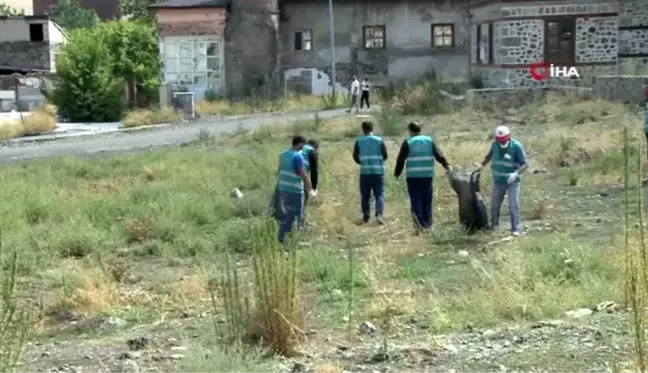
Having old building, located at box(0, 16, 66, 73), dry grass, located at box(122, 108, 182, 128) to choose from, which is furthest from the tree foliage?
old building, located at box(0, 16, 66, 73)

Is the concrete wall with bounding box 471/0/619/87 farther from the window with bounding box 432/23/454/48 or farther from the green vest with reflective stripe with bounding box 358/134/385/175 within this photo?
the green vest with reflective stripe with bounding box 358/134/385/175

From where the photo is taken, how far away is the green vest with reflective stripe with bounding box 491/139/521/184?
43.8ft

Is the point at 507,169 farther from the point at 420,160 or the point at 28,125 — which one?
the point at 28,125

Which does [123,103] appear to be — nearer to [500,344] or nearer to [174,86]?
[174,86]

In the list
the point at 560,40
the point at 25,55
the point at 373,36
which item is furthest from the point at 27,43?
the point at 560,40

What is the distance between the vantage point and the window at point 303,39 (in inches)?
1966

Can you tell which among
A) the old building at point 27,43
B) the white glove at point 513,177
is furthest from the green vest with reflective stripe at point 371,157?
the old building at point 27,43

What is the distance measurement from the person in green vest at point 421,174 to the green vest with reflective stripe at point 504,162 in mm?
898

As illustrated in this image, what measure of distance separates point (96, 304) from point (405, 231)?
5.18 meters

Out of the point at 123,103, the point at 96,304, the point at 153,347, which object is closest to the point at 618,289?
the point at 153,347

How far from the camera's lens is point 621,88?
30.5 metres

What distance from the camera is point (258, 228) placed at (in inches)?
332

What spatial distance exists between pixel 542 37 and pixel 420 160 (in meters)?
25.2

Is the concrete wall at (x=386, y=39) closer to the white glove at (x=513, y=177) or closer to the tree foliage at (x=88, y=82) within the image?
the tree foliage at (x=88, y=82)
